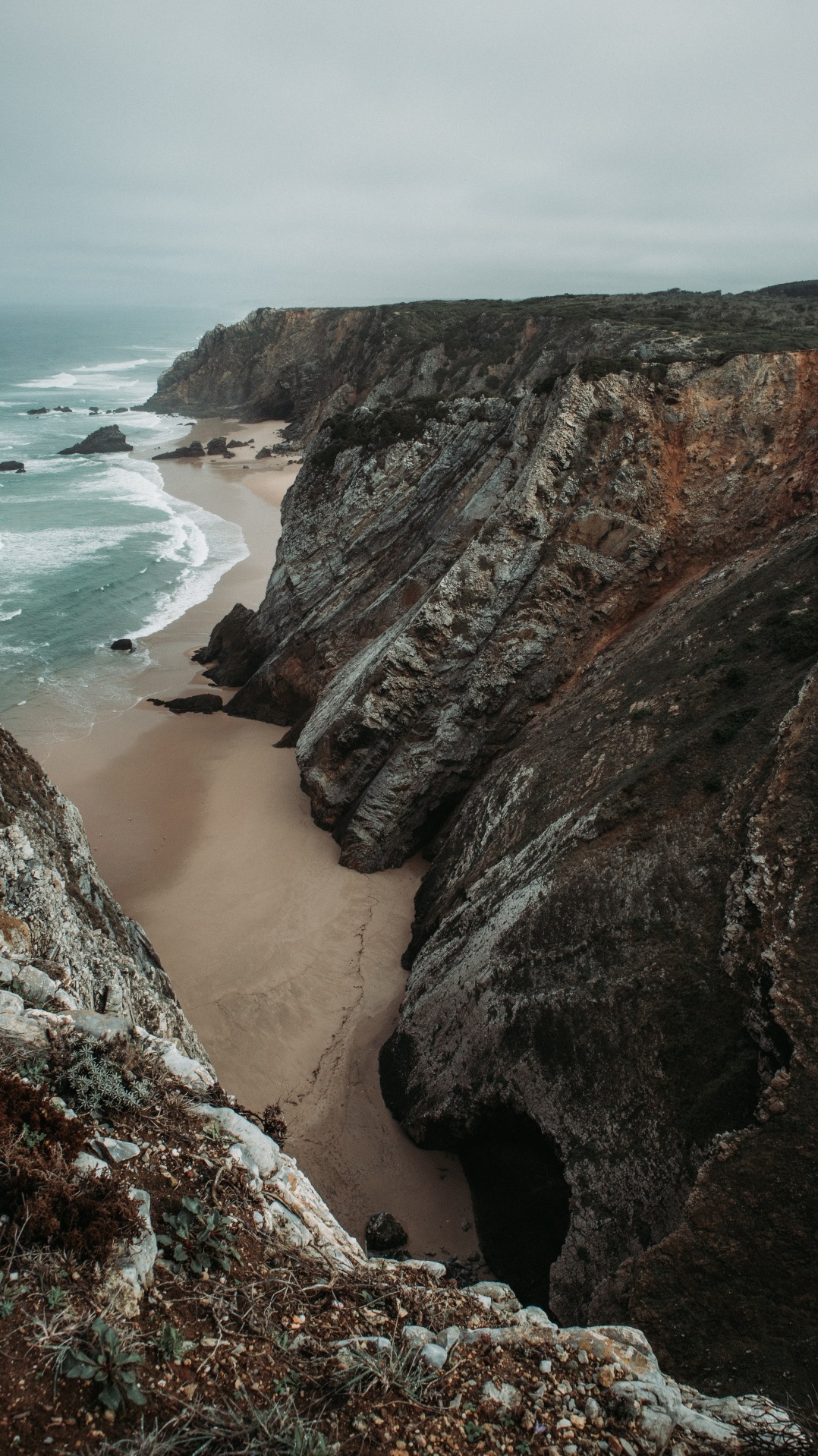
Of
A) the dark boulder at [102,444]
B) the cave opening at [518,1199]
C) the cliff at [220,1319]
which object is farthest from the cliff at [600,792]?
the dark boulder at [102,444]

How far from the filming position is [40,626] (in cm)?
2939

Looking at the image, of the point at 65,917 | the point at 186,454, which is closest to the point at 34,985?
the point at 65,917

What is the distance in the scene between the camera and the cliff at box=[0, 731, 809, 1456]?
3.66 m

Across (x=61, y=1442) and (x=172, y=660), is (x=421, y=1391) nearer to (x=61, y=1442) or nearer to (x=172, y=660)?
(x=61, y=1442)

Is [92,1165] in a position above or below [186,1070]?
above

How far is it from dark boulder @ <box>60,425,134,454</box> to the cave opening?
65757 mm

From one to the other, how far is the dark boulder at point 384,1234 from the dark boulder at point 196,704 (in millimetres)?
16112

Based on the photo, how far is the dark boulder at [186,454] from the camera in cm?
6088

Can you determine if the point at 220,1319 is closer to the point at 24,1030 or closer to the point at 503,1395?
the point at 503,1395

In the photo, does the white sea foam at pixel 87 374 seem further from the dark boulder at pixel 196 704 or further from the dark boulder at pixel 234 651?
the dark boulder at pixel 196 704

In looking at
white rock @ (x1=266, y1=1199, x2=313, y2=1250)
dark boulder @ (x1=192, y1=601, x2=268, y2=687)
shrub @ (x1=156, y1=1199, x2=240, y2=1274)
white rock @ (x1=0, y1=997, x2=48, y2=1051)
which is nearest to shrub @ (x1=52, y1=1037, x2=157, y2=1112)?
white rock @ (x1=0, y1=997, x2=48, y2=1051)

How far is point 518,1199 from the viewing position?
9.00m

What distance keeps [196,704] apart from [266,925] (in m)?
10.5

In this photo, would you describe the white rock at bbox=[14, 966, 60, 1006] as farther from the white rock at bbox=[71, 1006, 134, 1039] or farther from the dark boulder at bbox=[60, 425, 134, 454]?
the dark boulder at bbox=[60, 425, 134, 454]
